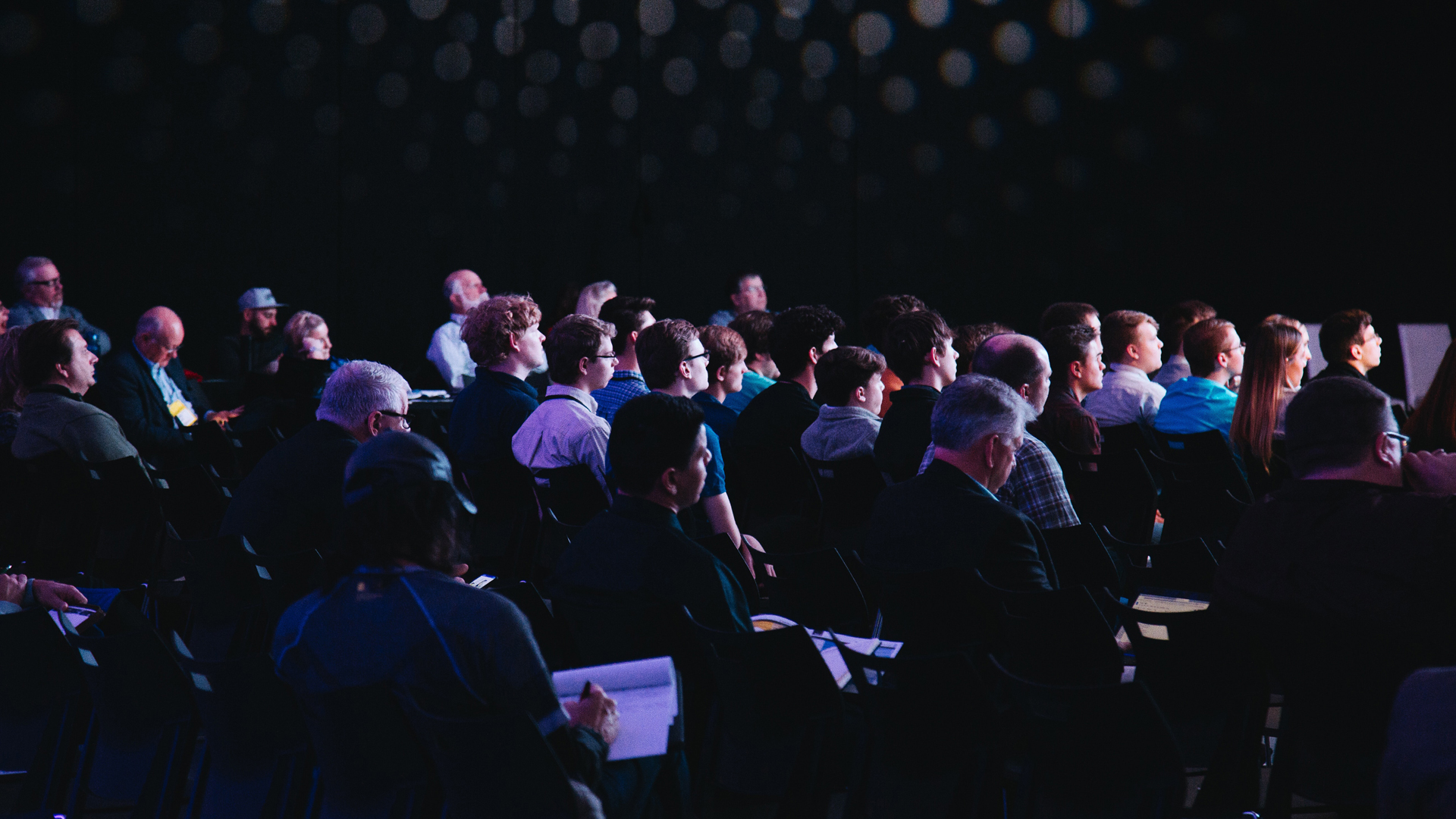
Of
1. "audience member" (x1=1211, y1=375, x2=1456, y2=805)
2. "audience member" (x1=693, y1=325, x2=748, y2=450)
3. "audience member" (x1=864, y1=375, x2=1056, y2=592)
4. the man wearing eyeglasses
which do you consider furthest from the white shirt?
"audience member" (x1=1211, y1=375, x2=1456, y2=805)

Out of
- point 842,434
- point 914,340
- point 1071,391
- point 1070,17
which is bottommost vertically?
point 842,434

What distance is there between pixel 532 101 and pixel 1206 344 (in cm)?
639

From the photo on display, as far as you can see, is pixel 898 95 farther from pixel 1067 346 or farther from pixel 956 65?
pixel 1067 346

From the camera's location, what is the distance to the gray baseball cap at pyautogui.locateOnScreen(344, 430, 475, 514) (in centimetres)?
200

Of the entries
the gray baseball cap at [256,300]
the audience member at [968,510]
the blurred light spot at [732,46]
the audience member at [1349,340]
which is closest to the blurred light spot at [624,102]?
the blurred light spot at [732,46]

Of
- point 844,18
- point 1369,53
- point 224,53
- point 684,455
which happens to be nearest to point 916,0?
point 844,18

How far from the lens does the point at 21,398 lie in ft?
16.2

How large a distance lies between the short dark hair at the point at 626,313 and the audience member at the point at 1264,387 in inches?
103

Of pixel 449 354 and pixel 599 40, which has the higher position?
pixel 599 40

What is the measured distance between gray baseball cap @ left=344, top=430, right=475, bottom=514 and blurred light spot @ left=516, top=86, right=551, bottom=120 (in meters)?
8.52

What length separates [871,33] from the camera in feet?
35.0

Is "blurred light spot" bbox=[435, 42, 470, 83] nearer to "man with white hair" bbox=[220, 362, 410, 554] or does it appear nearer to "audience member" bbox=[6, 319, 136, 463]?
"audience member" bbox=[6, 319, 136, 463]

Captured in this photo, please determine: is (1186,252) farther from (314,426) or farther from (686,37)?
(314,426)

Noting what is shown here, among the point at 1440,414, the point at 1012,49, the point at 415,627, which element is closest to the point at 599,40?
the point at 1012,49
